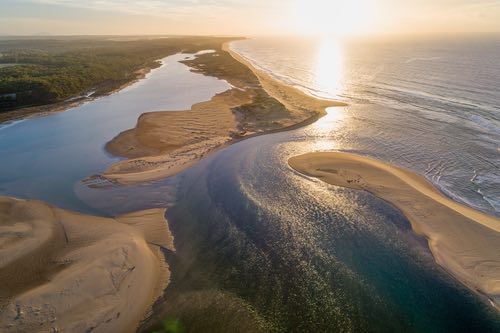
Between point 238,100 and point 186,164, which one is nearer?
point 186,164

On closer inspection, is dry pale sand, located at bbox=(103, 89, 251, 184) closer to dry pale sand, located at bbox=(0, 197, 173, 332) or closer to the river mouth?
the river mouth

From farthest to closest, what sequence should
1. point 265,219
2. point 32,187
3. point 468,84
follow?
point 468,84
point 32,187
point 265,219

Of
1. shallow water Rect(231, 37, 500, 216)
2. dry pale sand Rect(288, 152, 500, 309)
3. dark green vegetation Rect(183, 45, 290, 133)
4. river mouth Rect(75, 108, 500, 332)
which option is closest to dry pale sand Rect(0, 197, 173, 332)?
river mouth Rect(75, 108, 500, 332)

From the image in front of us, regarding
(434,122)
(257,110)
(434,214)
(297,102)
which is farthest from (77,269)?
(297,102)

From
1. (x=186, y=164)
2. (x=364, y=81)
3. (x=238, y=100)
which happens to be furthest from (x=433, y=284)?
(x=364, y=81)

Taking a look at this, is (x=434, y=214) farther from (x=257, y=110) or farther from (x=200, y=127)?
(x=257, y=110)

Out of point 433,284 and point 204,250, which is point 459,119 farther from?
point 204,250
